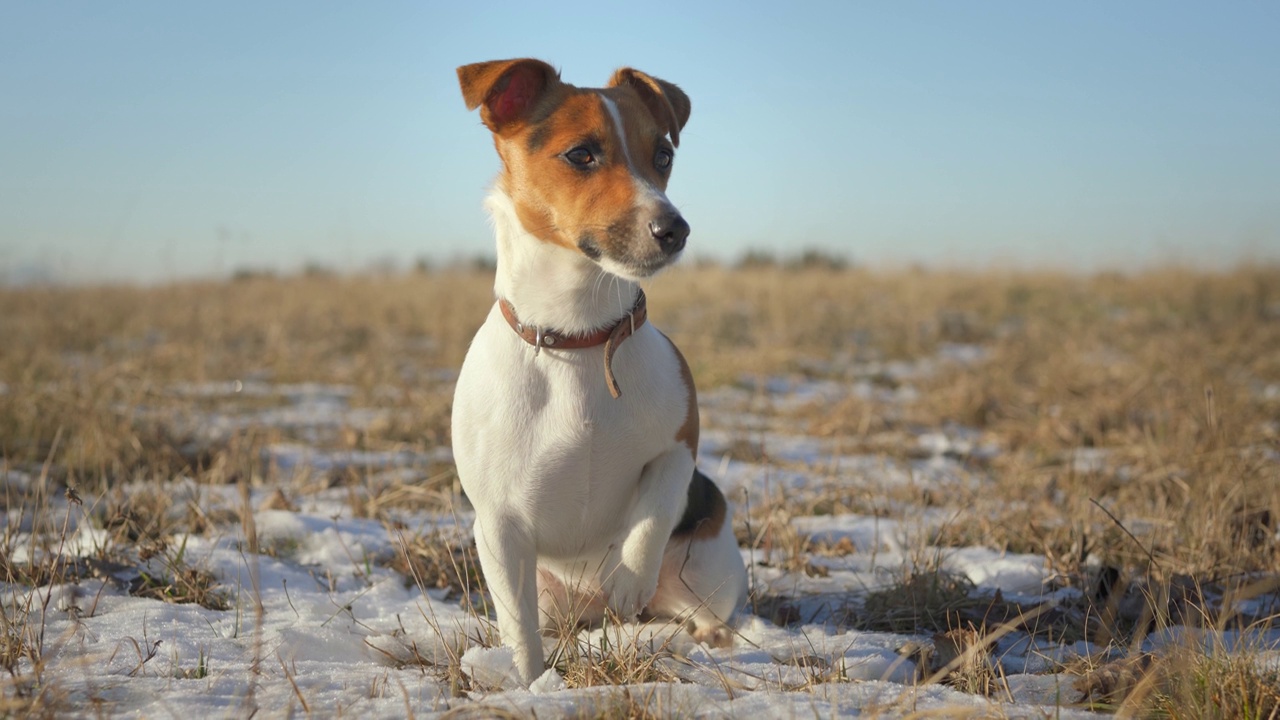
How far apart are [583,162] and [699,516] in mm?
1218

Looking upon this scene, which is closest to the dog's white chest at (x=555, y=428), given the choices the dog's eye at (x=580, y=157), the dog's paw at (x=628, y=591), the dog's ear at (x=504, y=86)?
the dog's paw at (x=628, y=591)

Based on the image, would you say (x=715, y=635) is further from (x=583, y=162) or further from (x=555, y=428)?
(x=583, y=162)

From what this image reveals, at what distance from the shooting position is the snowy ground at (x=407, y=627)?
2.20 meters

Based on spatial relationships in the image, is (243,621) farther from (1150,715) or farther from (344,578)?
(1150,715)

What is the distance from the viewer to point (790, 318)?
11.4 meters

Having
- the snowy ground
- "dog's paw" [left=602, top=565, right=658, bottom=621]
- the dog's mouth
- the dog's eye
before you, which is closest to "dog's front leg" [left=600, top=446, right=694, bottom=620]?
"dog's paw" [left=602, top=565, right=658, bottom=621]

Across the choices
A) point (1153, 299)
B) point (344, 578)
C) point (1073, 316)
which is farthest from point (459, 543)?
point (1153, 299)

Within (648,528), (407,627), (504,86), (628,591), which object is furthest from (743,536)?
(504,86)

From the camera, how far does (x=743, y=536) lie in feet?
13.8

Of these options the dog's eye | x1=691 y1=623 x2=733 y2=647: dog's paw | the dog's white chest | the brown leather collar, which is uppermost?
the dog's eye

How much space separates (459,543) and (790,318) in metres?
8.12

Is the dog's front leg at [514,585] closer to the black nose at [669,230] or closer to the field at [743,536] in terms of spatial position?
the field at [743,536]

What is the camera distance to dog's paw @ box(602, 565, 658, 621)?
2846mm

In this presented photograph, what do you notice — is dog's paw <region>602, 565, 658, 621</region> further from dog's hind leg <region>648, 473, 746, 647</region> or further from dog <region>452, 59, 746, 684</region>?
dog's hind leg <region>648, 473, 746, 647</region>
